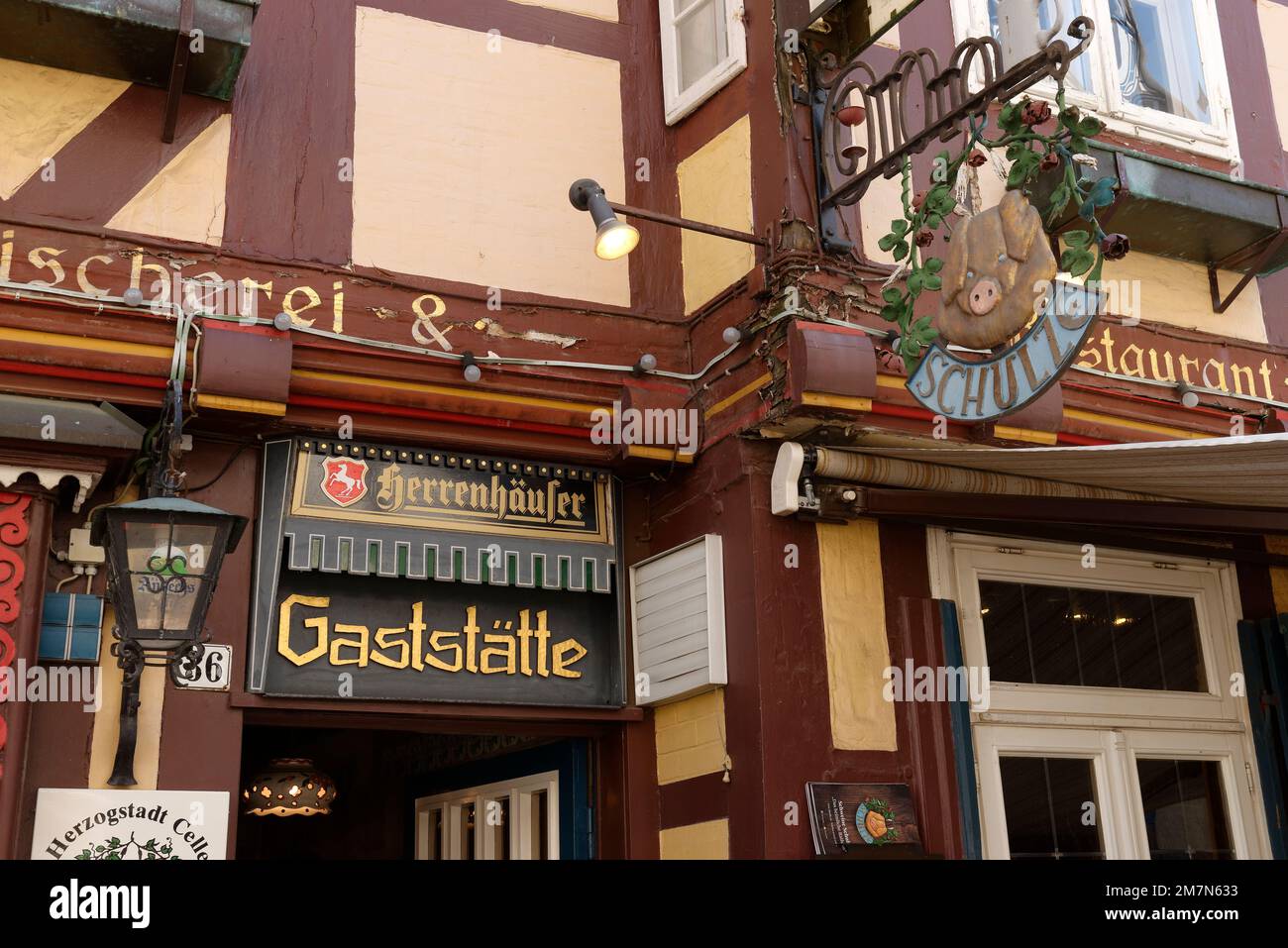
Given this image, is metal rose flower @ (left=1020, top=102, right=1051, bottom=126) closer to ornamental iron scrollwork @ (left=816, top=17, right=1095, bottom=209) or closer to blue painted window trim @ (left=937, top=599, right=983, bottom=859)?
ornamental iron scrollwork @ (left=816, top=17, right=1095, bottom=209)

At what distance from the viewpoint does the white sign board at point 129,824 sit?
16.3 ft

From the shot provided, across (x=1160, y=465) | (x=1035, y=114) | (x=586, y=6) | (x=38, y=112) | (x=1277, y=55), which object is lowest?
(x=1160, y=465)

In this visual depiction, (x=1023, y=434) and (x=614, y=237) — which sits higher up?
(x=614, y=237)

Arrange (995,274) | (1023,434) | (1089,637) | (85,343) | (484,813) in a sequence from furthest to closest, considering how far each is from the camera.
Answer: (484,813) < (1089,637) < (1023,434) < (85,343) < (995,274)

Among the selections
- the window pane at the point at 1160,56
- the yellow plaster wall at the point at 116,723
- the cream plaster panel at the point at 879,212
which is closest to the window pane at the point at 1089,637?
the cream plaster panel at the point at 879,212

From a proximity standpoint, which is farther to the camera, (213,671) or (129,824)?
(213,671)

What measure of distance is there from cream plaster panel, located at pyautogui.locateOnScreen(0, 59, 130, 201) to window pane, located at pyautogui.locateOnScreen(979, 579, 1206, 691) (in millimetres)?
4288

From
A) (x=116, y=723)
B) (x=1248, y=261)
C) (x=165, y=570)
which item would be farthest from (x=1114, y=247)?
(x=116, y=723)

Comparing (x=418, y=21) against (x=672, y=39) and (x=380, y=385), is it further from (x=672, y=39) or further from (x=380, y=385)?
(x=380, y=385)

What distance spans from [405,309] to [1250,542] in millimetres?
4288

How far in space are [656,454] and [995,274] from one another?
1.70 m

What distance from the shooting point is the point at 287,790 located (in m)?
7.04

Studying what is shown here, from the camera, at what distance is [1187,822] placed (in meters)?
6.55

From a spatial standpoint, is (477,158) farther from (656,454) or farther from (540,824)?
(540,824)
